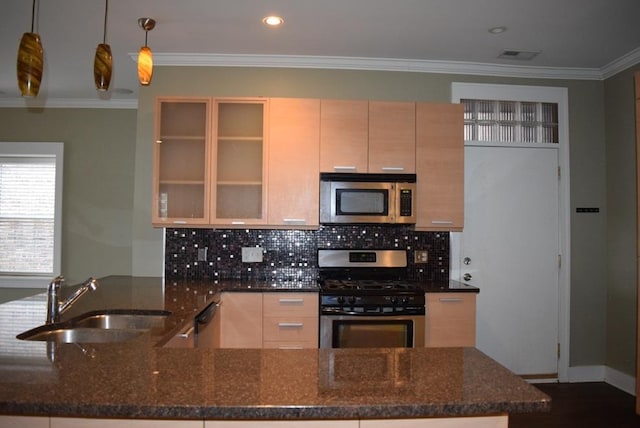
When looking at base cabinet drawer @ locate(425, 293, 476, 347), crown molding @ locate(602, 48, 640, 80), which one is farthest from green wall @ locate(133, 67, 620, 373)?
base cabinet drawer @ locate(425, 293, 476, 347)

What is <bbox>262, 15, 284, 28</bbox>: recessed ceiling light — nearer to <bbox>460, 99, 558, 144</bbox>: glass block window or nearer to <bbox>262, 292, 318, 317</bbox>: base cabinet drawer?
<bbox>460, 99, 558, 144</bbox>: glass block window

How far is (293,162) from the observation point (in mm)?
3285

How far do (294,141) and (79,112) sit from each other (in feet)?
9.35

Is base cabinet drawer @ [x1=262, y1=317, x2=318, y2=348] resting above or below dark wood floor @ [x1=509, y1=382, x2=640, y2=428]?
above

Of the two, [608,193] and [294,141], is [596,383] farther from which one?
[294,141]

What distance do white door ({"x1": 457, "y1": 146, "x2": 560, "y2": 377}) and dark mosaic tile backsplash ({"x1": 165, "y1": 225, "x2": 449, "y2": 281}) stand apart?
0.43 metres

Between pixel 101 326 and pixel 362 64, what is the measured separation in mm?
2711

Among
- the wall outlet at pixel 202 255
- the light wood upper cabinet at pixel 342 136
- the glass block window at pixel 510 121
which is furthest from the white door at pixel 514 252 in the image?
the wall outlet at pixel 202 255

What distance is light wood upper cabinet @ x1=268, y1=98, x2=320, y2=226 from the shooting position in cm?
328

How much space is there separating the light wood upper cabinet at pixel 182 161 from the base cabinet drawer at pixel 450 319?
1.78 m

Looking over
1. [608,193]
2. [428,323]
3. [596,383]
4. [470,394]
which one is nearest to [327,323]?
[428,323]

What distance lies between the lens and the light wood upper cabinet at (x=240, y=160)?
10.8 feet

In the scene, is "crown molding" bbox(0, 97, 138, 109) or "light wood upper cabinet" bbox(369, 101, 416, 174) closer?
"light wood upper cabinet" bbox(369, 101, 416, 174)

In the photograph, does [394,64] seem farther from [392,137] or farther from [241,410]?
[241,410]
